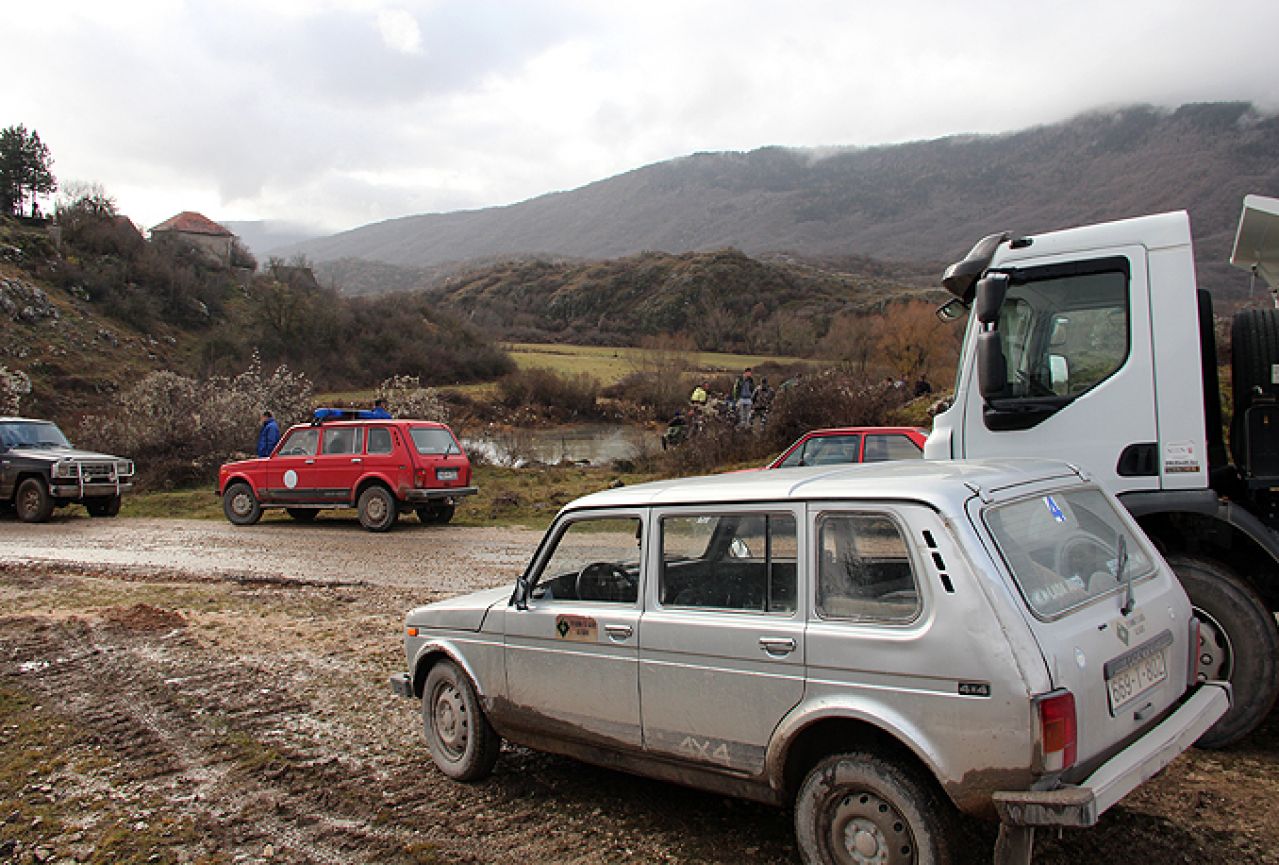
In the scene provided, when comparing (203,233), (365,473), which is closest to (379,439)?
(365,473)

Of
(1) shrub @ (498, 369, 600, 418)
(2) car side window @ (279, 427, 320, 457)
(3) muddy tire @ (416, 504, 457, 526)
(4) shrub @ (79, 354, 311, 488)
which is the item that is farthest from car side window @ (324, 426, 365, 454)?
(1) shrub @ (498, 369, 600, 418)

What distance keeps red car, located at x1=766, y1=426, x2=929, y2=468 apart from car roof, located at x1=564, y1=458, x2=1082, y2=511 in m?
9.38

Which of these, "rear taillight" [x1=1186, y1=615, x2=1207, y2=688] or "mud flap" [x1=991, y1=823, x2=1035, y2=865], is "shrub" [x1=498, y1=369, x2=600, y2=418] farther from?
"mud flap" [x1=991, y1=823, x2=1035, y2=865]

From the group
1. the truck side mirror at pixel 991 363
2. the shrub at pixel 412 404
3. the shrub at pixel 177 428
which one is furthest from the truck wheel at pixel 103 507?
the truck side mirror at pixel 991 363

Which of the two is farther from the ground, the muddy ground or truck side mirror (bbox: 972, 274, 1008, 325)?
truck side mirror (bbox: 972, 274, 1008, 325)

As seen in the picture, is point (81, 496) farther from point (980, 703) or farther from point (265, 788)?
point (980, 703)

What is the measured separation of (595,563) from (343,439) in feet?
42.1

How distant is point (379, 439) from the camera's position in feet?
53.5

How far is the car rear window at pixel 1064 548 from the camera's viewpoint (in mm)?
3539

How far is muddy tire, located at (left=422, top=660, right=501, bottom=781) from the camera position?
16.6 feet

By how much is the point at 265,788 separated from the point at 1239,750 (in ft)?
17.5

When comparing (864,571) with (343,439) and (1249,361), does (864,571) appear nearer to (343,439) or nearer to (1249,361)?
(1249,361)

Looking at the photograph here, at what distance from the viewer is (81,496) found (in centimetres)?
1850

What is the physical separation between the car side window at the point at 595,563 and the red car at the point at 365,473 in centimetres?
1148
